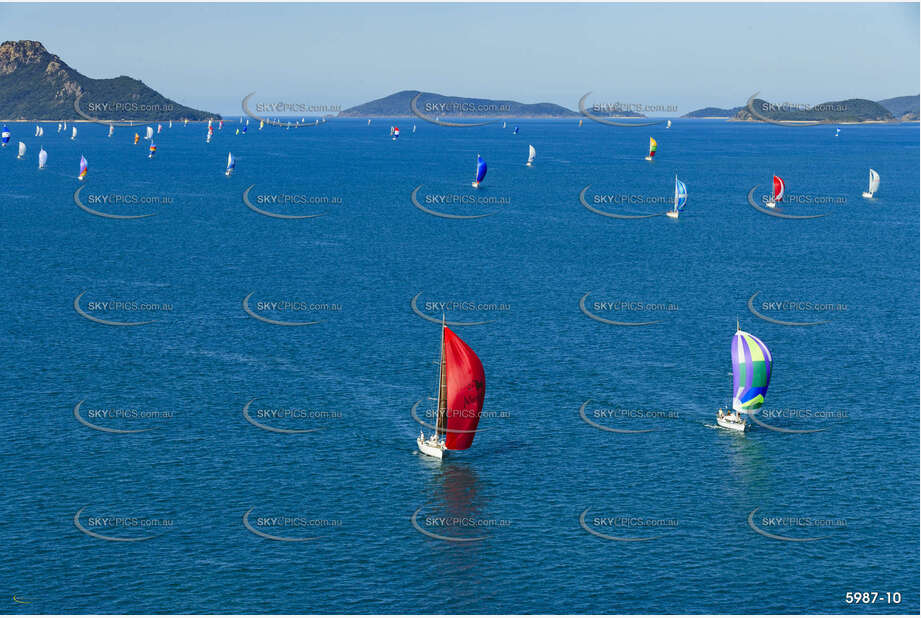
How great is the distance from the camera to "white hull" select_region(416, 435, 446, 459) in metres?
106

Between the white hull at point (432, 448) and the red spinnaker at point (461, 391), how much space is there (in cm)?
106

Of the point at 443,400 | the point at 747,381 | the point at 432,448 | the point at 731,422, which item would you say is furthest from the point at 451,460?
the point at 747,381

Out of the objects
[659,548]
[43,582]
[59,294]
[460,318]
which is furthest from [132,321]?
[659,548]

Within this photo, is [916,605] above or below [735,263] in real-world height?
below

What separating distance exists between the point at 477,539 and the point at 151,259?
12339 cm

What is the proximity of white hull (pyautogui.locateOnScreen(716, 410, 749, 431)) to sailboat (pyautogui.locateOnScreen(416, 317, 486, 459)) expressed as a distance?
25.8m

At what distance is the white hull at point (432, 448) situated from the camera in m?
106

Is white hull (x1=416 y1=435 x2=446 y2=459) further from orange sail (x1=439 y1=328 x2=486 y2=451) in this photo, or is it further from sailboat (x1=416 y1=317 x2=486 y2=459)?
orange sail (x1=439 y1=328 x2=486 y2=451)

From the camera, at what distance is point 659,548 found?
3526 inches

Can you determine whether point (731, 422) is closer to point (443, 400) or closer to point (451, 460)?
point (451, 460)

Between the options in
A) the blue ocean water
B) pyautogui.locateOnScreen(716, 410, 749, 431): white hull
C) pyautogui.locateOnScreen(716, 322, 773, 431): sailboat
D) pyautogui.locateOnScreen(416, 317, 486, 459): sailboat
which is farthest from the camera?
pyautogui.locateOnScreen(716, 322, 773, 431): sailboat

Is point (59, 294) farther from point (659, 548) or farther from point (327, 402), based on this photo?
point (659, 548)

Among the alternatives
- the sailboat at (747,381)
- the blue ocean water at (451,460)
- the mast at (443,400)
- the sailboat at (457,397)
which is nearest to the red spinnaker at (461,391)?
the sailboat at (457,397)

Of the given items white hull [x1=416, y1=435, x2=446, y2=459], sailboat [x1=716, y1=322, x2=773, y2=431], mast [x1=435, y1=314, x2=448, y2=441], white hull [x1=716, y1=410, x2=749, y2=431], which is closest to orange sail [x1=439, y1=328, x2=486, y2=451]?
mast [x1=435, y1=314, x2=448, y2=441]
